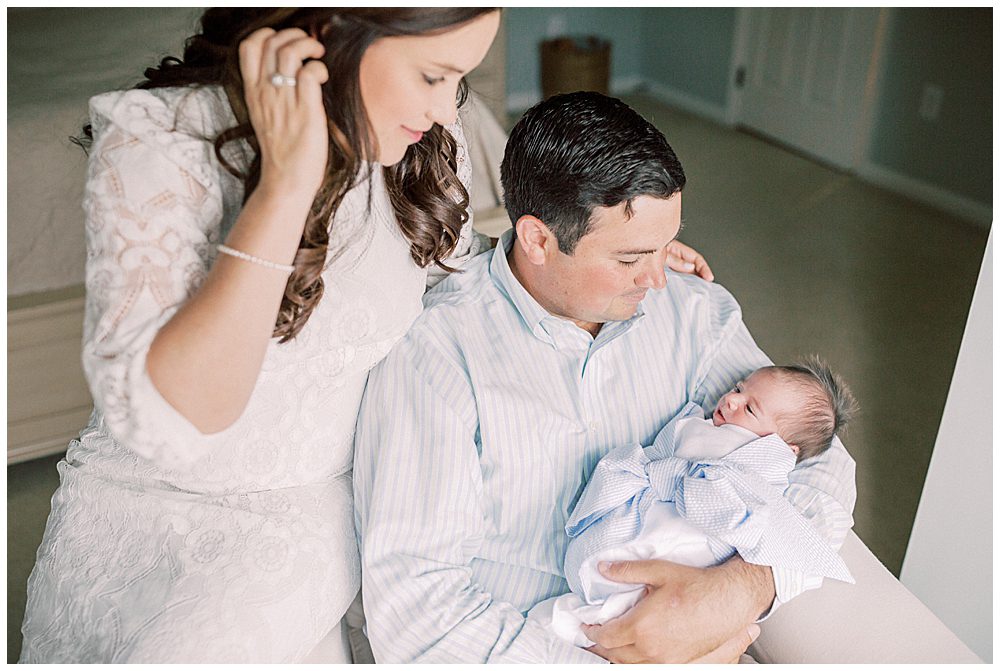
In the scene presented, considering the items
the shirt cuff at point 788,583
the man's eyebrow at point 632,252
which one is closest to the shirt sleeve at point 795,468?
the shirt cuff at point 788,583

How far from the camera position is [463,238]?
4.80ft

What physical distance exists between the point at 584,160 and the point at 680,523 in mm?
521

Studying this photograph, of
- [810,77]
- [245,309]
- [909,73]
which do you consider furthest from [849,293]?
[245,309]

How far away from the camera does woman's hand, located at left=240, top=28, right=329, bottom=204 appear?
2.63ft

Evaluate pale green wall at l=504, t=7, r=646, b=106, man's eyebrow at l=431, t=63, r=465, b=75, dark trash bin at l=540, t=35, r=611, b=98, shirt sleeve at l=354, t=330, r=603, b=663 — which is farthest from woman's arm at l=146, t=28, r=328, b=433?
pale green wall at l=504, t=7, r=646, b=106

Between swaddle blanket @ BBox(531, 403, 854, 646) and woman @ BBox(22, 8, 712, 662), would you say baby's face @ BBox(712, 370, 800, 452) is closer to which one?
swaddle blanket @ BBox(531, 403, 854, 646)

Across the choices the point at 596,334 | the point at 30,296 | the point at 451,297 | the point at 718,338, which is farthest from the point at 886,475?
the point at 30,296

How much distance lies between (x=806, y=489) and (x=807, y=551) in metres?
0.14

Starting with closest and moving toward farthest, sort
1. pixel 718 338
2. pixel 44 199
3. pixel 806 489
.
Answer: pixel 806 489 → pixel 718 338 → pixel 44 199

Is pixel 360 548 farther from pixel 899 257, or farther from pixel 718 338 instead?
pixel 899 257

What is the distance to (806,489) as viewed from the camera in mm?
1342

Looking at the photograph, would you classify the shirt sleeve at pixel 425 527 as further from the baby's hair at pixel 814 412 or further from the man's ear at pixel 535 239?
the baby's hair at pixel 814 412

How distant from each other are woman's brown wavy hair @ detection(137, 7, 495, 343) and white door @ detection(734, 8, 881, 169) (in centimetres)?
351

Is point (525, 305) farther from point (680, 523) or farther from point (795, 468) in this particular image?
point (795, 468)
